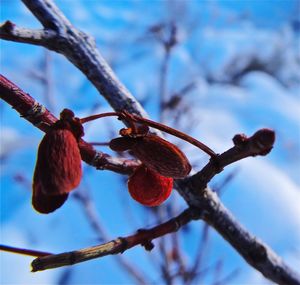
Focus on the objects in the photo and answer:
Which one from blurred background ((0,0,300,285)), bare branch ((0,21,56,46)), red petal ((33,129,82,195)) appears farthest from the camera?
blurred background ((0,0,300,285))

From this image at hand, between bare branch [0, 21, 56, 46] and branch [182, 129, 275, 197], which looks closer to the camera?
branch [182, 129, 275, 197]

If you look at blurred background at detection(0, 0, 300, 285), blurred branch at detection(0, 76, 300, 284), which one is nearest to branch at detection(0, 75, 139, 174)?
blurred branch at detection(0, 76, 300, 284)

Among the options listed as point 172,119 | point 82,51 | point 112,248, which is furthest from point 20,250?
point 172,119

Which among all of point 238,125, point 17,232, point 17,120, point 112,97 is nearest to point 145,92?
point 238,125

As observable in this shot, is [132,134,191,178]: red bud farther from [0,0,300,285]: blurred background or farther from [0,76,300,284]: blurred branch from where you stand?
[0,0,300,285]: blurred background

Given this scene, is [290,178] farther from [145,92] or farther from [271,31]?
[271,31]

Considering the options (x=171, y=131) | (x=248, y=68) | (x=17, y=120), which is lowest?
(x=171, y=131)
